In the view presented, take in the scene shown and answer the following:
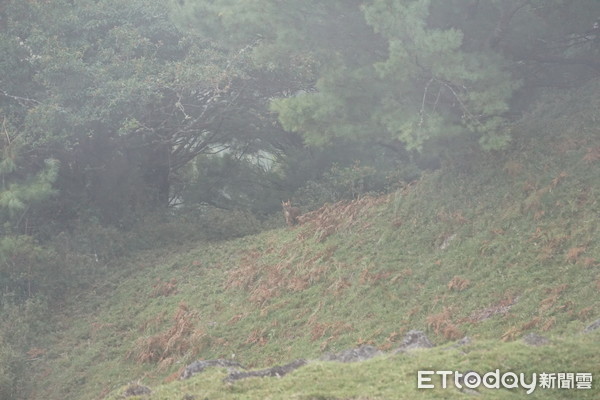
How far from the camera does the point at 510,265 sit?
11.4 metres

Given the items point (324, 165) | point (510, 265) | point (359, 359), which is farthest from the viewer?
point (324, 165)

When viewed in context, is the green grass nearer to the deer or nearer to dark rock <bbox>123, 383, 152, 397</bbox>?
dark rock <bbox>123, 383, 152, 397</bbox>

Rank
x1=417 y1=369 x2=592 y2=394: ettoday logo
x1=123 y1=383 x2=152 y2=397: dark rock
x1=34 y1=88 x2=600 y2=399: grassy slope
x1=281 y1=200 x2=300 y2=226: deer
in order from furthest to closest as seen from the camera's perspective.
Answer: x1=281 y1=200 x2=300 y2=226: deer → x1=34 y1=88 x2=600 y2=399: grassy slope → x1=123 y1=383 x2=152 y2=397: dark rock → x1=417 y1=369 x2=592 y2=394: ettoday logo

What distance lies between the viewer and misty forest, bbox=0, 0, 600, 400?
9703 mm

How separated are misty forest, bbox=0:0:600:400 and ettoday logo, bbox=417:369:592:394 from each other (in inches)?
1.2

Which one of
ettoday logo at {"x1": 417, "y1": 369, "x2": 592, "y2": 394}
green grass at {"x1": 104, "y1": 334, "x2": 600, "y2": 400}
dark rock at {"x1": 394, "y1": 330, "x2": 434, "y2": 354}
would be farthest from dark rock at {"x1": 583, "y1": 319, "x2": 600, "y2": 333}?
ettoday logo at {"x1": 417, "y1": 369, "x2": 592, "y2": 394}

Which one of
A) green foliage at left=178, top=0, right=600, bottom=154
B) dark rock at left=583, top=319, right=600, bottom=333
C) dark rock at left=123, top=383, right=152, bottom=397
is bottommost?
dark rock at left=123, top=383, right=152, bottom=397

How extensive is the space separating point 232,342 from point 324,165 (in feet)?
31.4

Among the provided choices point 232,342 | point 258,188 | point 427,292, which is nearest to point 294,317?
point 232,342

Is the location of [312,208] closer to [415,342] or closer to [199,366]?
[415,342]

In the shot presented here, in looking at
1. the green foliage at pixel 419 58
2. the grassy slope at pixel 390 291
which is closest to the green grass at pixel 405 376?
the grassy slope at pixel 390 291

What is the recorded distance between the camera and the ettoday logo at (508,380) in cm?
682

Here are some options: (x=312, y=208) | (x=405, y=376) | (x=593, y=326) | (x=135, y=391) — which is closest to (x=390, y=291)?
(x=593, y=326)

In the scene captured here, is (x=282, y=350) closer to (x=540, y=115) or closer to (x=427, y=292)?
(x=427, y=292)
